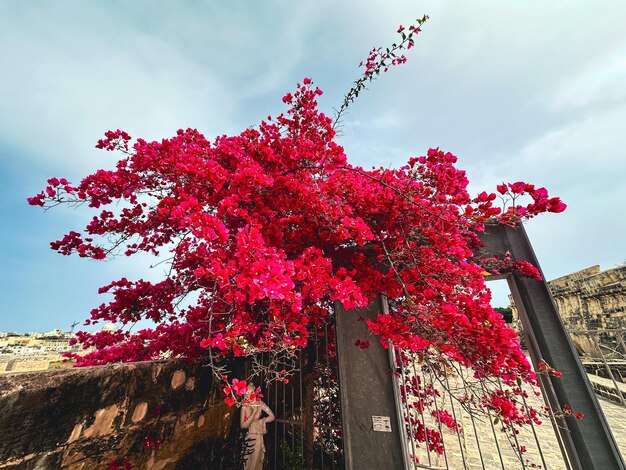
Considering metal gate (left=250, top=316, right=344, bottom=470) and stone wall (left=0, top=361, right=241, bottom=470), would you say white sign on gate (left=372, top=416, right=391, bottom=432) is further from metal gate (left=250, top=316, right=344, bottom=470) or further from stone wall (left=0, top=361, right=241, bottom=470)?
stone wall (left=0, top=361, right=241, bottom=470)

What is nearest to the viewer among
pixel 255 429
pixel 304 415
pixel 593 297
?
pixel 255 429

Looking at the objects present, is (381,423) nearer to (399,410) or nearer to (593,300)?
(399,410)

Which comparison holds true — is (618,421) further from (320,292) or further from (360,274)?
(320,292)

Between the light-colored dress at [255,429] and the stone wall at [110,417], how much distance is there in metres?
0.37

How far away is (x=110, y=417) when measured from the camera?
2162 millimetres

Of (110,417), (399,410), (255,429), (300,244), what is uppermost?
(300,244)

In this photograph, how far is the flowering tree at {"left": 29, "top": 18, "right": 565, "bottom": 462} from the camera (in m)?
2.68

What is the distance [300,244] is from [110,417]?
2749 millimetres

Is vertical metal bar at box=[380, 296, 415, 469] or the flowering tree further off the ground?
the flowering tree

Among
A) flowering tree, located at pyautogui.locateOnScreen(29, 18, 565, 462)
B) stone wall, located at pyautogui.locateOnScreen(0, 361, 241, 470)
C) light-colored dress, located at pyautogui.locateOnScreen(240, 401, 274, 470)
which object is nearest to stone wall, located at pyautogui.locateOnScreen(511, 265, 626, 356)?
flowering tree, located at pyautogui.locateOnScreen(29, 18, 565, 462)

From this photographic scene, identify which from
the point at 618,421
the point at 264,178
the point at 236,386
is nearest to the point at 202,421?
the point at 236,386

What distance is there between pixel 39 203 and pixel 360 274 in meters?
4.52

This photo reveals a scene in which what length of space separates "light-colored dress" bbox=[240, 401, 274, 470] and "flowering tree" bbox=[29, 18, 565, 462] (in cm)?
77

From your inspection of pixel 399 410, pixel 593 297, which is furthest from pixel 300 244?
pixel 593 297
